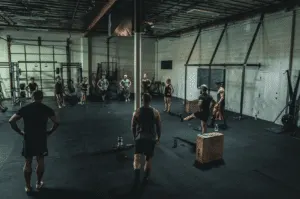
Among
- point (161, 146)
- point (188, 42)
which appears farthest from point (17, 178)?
point (188, 42)

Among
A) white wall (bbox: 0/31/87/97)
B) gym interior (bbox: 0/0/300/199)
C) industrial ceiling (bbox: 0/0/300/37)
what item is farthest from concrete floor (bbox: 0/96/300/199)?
white wall (bbox: 0/31/87/97)

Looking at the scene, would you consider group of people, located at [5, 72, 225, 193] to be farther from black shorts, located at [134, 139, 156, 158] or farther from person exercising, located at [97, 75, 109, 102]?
person exercising, located at [97, 75, 109, 102]

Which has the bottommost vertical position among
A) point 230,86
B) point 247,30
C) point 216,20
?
point 230,86

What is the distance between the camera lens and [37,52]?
13.8 metres

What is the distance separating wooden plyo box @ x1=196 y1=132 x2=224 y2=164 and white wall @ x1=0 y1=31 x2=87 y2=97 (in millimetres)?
11702

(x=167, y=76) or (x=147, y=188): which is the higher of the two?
(x=167, y=76)

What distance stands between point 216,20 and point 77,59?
9.04 m

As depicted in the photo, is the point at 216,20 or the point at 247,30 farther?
the point at 216,20

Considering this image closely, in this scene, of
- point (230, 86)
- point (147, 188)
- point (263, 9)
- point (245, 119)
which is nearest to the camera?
point (147, 188)

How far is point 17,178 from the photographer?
4012 mm

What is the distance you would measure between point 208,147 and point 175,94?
10668 millimetres

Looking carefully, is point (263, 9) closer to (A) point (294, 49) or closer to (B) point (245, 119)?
(A) point (294, 49)

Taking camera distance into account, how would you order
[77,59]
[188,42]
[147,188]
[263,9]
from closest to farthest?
[147,188] < [263,9] < [188,42] < [77,59]

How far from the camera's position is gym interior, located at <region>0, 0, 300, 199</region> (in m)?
4.03
